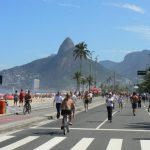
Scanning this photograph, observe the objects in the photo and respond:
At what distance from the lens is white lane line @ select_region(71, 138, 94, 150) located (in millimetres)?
16903

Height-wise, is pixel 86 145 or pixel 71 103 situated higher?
pixel 71 103

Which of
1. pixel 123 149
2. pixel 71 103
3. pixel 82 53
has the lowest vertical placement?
pixel 123 149

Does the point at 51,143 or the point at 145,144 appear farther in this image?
the point at 145,144

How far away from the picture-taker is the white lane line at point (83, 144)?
55.5 ft

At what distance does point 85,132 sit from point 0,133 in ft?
12.1

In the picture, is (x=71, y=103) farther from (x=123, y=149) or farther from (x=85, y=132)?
(x=123, y=149)

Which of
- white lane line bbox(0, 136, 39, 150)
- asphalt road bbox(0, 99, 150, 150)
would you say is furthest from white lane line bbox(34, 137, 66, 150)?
white lane line bbox(0, 136, 39, 150)

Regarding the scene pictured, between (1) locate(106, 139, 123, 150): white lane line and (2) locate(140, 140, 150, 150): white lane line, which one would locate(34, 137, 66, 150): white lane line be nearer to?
(1) locate(106, 139, 123, 150): white lane line

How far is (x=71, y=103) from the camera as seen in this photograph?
74.1 feet

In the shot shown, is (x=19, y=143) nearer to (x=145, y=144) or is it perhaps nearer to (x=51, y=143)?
(x=51, y=143)

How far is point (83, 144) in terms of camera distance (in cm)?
1781

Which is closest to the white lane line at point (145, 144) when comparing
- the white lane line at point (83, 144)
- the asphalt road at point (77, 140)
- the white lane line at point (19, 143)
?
the asphalt road at point (77, 140)

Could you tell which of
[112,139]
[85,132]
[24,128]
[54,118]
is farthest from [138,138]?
[54,118]

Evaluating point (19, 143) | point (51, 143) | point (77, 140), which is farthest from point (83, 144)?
point (19, 143)
